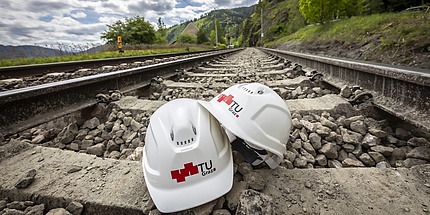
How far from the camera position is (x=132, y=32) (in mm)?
29719

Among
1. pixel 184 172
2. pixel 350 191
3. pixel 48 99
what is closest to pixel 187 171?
pixel 184 172

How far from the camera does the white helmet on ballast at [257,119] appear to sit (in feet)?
3.98

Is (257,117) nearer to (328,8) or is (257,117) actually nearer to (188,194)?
(188,194)

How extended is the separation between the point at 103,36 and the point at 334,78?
3128 centimetres

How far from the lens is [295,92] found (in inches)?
118

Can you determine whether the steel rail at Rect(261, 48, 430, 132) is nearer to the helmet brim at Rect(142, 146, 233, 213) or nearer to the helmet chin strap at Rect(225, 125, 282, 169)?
the helmet chin strap at Rect(225, 125, 282, 169)

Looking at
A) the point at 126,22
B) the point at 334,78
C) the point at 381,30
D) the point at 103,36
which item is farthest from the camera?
the point at 126,22

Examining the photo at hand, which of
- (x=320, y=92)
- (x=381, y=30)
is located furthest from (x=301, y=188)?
(x=381, y=30)

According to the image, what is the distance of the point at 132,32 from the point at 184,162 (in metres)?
33.2

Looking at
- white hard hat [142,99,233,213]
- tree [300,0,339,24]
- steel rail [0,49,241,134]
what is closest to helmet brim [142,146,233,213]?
white hard hat [142,99,233,213]

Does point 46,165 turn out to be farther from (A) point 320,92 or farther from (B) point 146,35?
(B) point 146,35

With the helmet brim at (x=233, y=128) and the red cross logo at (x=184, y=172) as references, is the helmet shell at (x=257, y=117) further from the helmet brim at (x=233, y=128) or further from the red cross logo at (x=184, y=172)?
the red cross logo at (x=184, y=172)

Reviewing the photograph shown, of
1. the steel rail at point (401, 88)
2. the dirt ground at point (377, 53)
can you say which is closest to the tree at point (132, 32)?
the dirt ground at point (377, 53)

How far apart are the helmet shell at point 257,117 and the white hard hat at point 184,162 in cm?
14
